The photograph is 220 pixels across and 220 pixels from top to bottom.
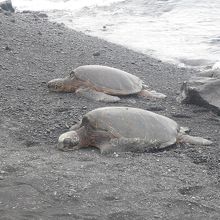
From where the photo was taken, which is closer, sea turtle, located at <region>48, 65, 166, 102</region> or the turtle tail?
the turtle tail

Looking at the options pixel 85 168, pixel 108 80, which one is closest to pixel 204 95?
pixel 108 80

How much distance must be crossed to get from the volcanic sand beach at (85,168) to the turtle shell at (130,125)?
13cm

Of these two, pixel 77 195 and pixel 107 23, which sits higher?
pixel 77 195

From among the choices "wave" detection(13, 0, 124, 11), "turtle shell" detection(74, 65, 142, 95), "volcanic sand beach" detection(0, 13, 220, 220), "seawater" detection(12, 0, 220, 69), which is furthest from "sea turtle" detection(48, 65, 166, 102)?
"wave" detection(13, 0, 124, 11)

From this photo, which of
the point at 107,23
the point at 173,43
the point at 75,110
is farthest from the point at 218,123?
the point at 107,23

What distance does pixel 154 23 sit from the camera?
13.4 meters

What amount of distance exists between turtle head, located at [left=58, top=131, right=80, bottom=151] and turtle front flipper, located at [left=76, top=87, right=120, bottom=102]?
1441 millimetres

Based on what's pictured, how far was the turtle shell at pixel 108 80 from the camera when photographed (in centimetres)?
574

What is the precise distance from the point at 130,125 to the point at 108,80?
1.71 meters

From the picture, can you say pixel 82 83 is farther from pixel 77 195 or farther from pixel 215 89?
pixel 77 195

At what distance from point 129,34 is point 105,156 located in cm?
814

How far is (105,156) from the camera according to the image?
3.90 m

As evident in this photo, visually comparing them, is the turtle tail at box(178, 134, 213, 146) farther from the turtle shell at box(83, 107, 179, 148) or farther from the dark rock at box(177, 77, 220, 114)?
the dark rock at box(177, 77, 220, 114)

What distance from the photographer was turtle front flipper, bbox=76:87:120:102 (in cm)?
546
